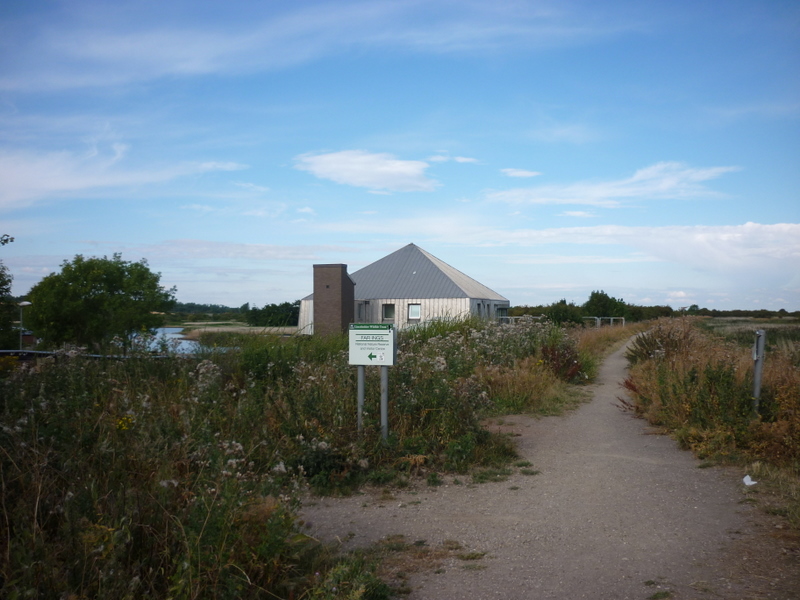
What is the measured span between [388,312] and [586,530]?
4227cm

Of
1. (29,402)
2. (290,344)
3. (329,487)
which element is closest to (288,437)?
(329,487)

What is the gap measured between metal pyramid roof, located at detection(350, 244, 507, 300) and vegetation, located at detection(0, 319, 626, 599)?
1396 inches

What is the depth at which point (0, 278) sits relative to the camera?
51.3 feet

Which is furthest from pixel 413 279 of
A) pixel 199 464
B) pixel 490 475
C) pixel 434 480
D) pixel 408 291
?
pixel 199 464

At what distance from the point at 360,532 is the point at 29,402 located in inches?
108

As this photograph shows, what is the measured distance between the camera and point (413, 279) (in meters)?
47.5

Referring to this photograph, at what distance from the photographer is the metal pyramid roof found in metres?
45.8

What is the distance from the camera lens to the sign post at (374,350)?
7.15 metres

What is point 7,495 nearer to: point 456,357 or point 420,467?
point 420,467

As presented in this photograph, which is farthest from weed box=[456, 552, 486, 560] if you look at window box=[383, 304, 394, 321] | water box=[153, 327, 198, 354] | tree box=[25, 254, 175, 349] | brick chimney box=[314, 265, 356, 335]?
tree box=[25, 254, 175, 349]

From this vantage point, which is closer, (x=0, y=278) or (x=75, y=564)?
(x=75, y=564)

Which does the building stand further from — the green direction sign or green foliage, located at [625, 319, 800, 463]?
the green direction sign

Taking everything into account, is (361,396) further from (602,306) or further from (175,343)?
(602,306)

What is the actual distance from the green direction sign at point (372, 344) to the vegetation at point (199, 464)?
53 centimetres
